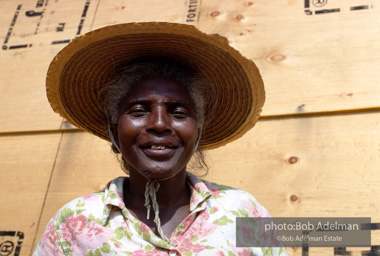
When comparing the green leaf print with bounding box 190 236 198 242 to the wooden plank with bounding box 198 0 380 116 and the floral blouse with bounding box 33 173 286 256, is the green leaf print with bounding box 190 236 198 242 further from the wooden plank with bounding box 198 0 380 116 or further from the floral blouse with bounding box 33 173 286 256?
the wooden plank with bounding box 198 0 380 116

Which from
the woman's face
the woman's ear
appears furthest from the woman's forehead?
the woman's ear

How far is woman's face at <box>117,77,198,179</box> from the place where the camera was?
1.11 m

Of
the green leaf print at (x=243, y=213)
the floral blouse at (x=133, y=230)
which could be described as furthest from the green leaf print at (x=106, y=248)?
the green leaf print at (x=243, y=213)

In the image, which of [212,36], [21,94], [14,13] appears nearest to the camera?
[212,36]

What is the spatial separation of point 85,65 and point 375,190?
3.03ft

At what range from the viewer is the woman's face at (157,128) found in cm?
111

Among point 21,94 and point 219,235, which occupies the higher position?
point 21,94

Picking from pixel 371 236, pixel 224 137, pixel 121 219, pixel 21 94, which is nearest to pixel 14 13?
pixel 21 94

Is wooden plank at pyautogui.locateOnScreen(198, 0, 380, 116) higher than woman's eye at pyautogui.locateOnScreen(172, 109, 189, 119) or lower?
higher

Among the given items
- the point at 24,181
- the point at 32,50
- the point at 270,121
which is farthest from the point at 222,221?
the point at 32,50

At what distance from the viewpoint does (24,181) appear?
178 cm

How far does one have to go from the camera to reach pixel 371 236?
1375 millimetres

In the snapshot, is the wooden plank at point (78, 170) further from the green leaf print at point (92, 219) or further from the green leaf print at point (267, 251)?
the green leaf print at point (267, 251)

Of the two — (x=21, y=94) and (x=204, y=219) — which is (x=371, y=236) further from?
(x=21, y=94)
